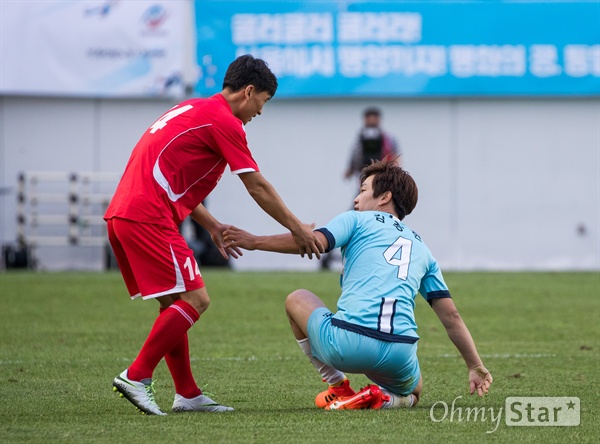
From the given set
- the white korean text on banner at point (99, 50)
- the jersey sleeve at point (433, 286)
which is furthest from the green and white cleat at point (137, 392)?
the white korean text on banner at point (99, 50)

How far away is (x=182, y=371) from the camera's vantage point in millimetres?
5199

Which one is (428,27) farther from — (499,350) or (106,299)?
(499,350)

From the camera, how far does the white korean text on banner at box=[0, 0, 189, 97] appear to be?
56.5 feet

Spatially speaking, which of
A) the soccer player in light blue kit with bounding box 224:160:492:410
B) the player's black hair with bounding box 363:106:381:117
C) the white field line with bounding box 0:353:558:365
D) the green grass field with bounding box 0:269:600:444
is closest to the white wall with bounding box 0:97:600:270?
the player's black hair with bounding box 363:106:381:117

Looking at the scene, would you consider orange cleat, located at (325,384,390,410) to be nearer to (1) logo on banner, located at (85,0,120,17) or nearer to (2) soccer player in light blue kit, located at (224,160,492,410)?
(2) soccer player in light blue kit, located at (224,160,492,410)

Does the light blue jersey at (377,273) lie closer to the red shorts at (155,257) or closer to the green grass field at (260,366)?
the green grass field at (260,366)

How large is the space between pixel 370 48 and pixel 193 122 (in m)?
12.9

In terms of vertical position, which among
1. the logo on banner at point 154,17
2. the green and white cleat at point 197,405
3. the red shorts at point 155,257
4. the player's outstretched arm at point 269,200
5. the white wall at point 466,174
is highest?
the logo on banner at point 154,17

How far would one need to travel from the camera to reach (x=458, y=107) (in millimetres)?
18062

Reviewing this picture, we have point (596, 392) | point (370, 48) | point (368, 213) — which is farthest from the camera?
point (370, 48)

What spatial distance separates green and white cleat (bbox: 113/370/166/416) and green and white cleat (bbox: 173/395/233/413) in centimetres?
27

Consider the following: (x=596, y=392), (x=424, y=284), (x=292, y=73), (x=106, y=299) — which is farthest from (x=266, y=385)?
(x=292, y=73)

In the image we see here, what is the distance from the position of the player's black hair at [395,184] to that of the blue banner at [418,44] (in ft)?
41.7

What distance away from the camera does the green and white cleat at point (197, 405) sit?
16.8ft
